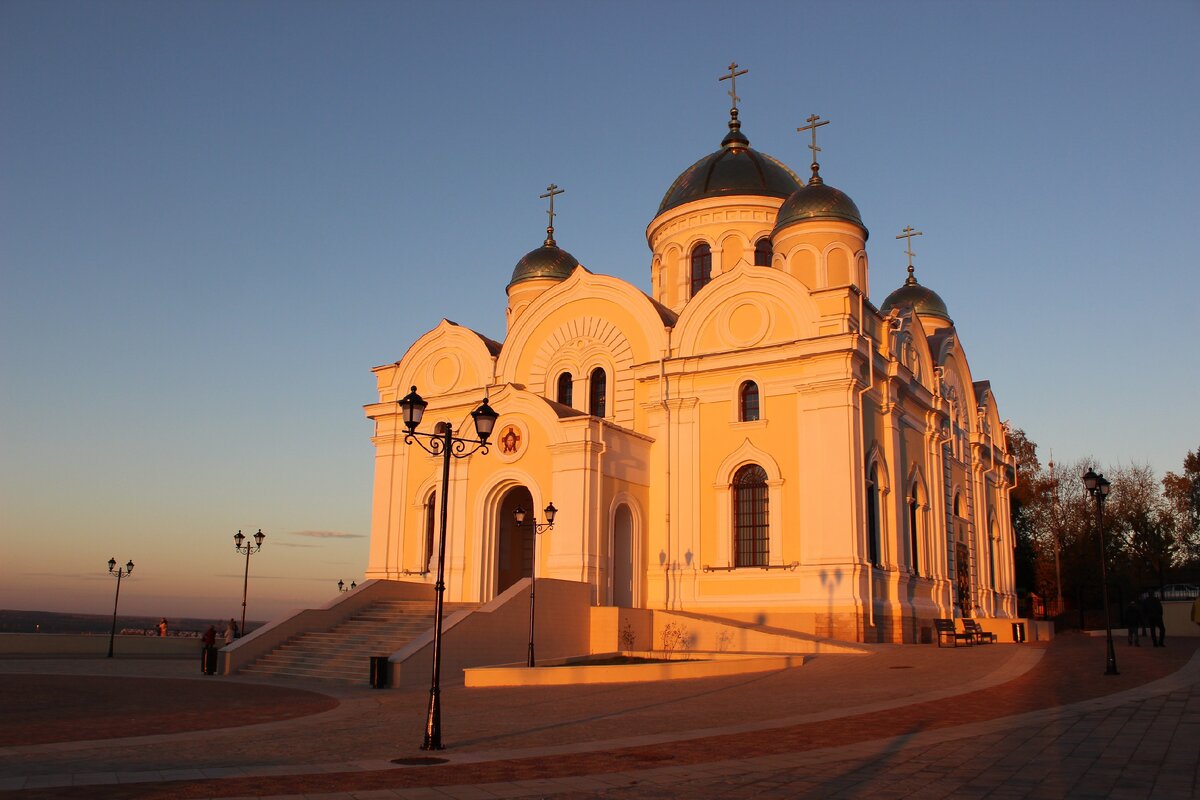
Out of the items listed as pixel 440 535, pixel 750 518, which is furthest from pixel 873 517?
pixel 440 535

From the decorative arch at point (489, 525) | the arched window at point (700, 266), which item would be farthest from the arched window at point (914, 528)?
the decorative arch at point (489, 525)

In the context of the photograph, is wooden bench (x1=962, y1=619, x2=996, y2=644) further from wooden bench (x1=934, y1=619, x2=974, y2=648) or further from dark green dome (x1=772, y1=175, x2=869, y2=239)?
dark green dome (x1=772, y1=175, x2=869, y2=239)

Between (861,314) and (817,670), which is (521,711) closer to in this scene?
(817,670)

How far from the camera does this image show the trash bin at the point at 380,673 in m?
19.6

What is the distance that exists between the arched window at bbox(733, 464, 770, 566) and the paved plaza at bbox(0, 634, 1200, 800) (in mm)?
8610

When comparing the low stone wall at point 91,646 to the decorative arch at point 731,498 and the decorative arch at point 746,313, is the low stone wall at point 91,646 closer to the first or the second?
the decorative arch at point 731,498

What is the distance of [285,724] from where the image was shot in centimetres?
1336

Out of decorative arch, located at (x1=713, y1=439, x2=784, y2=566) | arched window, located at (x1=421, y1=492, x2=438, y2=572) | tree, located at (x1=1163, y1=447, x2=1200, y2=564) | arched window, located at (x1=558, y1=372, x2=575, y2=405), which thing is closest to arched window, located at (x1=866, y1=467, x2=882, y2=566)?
decorative arch, located at (x1=713, y1=439, x2=784, y2=566)

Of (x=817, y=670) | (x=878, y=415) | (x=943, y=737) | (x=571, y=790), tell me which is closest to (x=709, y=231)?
(x=878, y=415)

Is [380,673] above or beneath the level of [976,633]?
beneath

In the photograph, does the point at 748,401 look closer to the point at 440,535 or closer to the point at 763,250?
the point at 763,250

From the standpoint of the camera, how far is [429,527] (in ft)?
108

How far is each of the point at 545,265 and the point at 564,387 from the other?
6.68 m

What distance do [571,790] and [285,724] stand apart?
6629mm
